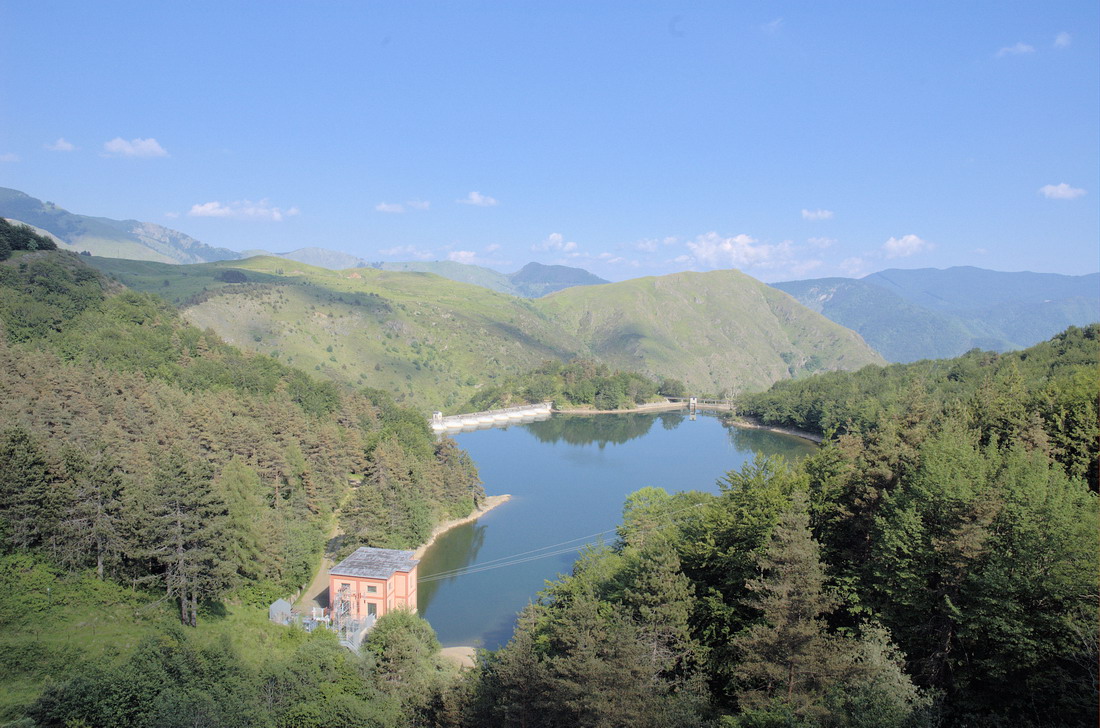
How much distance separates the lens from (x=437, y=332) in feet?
386

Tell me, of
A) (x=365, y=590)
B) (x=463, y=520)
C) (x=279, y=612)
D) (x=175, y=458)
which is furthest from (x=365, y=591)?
(x=463, y=520)

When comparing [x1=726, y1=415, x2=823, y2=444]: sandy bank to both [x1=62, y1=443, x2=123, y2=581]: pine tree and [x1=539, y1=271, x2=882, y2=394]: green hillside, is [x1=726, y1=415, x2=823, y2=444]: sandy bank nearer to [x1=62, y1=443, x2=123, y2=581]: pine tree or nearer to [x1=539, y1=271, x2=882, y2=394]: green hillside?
[x1=539, y1=271, x2=882, y2=394]: green hillside

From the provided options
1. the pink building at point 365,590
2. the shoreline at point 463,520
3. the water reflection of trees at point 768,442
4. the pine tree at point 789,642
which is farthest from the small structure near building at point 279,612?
the water reflection of trees at point 768,442

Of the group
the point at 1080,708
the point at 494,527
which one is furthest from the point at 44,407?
the point at 1080,708

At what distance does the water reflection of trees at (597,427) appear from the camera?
78.2 m

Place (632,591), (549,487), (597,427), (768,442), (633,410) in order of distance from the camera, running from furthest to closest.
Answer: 1. (633,410)
2. (597,427)
3. (768,442)
4. (549,487)
5. (632,591)

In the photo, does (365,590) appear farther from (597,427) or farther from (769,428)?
(769,428)

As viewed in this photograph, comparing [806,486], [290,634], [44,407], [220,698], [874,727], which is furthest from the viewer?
[44,407]

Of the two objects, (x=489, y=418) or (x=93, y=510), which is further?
(x=489, y=418)

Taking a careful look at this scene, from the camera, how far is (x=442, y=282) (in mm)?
194500

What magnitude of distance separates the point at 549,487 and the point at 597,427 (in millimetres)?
32759

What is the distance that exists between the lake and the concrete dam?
216cm

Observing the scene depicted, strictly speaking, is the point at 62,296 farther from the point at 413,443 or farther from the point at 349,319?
the point at 349,319

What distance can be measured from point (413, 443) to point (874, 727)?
3851 cm
